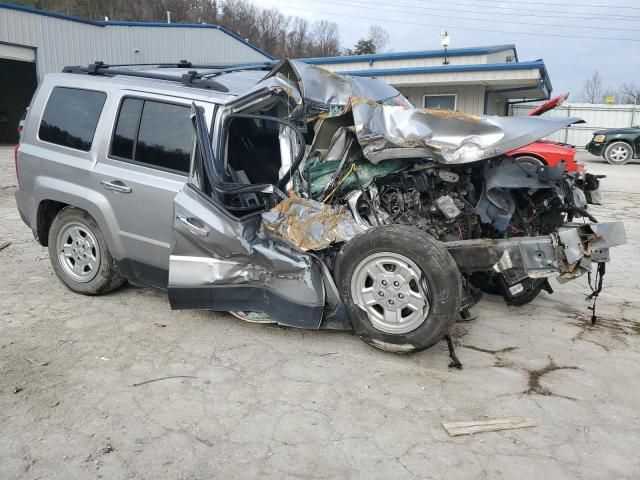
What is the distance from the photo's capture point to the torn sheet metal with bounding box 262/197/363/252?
388 cm

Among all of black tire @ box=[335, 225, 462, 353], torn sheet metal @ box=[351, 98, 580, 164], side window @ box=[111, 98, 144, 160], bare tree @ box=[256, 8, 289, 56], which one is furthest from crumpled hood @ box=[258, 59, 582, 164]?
bare tree @ box=[256, 8, 289, 56]

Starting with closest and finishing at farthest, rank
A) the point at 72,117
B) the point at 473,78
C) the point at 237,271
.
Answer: the point at 237,271 → the point at 72,117 → the point at 473,78

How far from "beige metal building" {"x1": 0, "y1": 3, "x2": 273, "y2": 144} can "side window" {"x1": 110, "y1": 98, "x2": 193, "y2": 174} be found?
62.8 ft

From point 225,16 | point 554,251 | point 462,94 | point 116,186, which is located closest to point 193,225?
point 116,186

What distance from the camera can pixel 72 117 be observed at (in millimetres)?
4754

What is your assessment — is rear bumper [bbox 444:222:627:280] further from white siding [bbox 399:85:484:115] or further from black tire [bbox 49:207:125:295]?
white siding [bbox 399:85:484:115]

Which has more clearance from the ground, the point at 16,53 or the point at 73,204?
the point at 16,53

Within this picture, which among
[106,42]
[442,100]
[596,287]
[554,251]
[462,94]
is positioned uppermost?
[106,42]

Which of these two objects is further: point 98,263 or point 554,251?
point 98,263

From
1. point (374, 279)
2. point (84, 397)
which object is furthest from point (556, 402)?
point (84, 397)

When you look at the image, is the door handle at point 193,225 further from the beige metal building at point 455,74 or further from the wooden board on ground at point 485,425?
the beige metal building at point 455,74

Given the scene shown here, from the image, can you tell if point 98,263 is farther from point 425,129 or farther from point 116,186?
point 425,129

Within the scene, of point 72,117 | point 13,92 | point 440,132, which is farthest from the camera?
point 13,92

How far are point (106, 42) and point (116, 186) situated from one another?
2209cm
